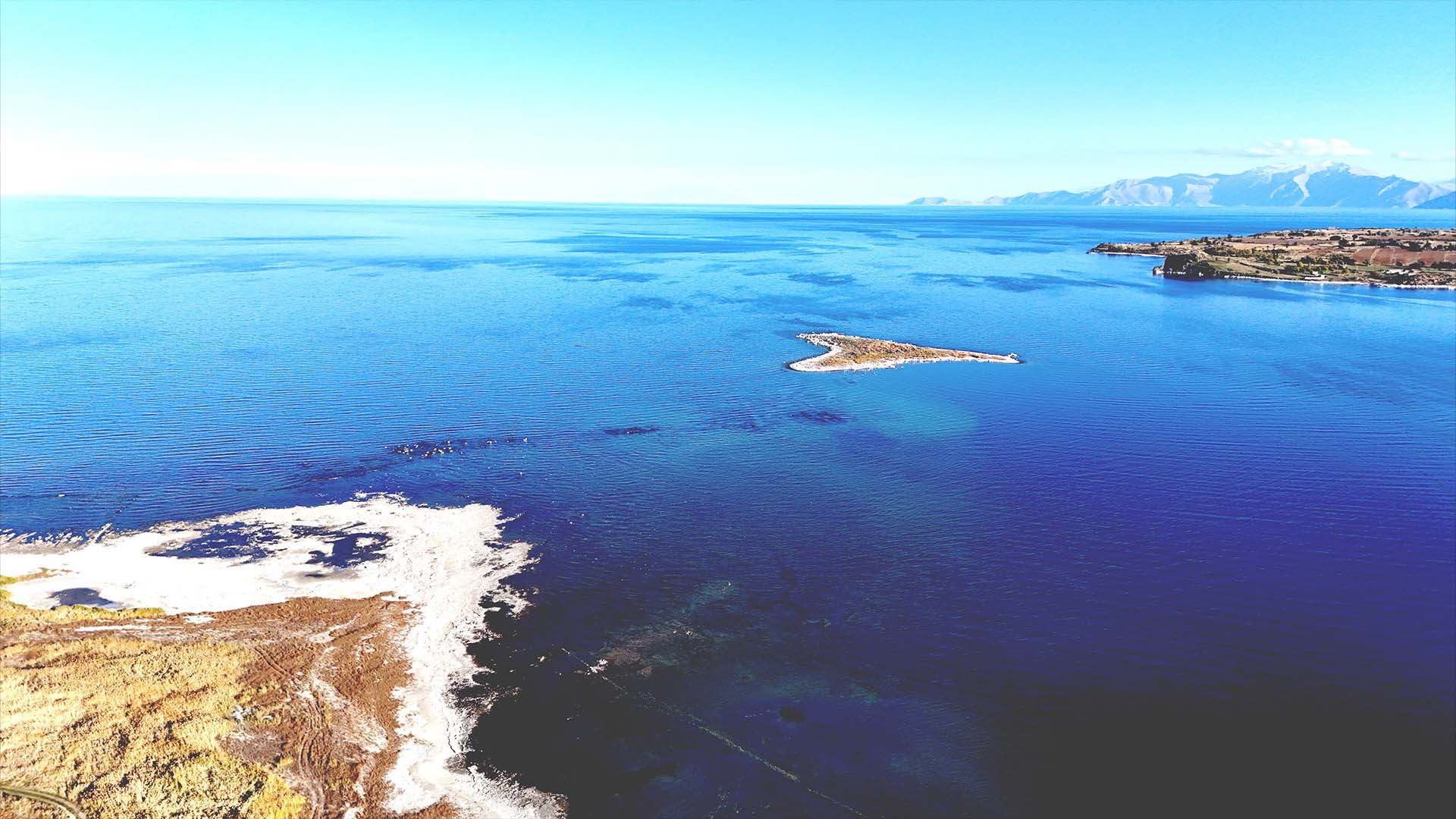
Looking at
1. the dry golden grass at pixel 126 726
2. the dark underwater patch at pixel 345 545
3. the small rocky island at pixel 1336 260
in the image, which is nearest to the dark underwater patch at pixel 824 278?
the small rocky island at pixel 1336 260

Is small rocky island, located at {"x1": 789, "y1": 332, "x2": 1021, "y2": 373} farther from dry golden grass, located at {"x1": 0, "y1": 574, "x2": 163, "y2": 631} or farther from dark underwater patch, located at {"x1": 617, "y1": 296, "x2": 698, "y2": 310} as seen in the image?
dry golden grass, located at {"x1": 0, "y1": 574, "x2": 163, "y2": 631}

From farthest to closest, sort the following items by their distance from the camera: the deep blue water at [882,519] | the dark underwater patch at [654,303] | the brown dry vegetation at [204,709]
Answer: the dark underwater patch at [654,303] → the deep blue water at [882,519] → the brown dry vegetation at [204,709]

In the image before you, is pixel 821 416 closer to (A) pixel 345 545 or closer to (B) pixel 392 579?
(B) pixel 392 579

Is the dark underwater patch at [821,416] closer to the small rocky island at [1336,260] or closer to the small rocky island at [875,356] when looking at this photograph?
the small rocky island at [875,356]

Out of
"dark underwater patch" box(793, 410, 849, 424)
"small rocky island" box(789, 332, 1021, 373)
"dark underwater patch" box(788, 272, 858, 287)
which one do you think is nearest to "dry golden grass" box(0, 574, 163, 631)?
"dark underwater patch" box(793, 410, 849, 424)

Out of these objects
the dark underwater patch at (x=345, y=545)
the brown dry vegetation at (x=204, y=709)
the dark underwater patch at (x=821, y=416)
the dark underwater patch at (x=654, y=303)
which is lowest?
the brown dry vegetation at (x=204, y=709)

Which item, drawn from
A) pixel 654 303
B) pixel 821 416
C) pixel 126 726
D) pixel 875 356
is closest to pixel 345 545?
pixel 126 726

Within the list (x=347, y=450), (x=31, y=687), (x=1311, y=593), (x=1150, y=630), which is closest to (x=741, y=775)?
(x=1150, y=630)
